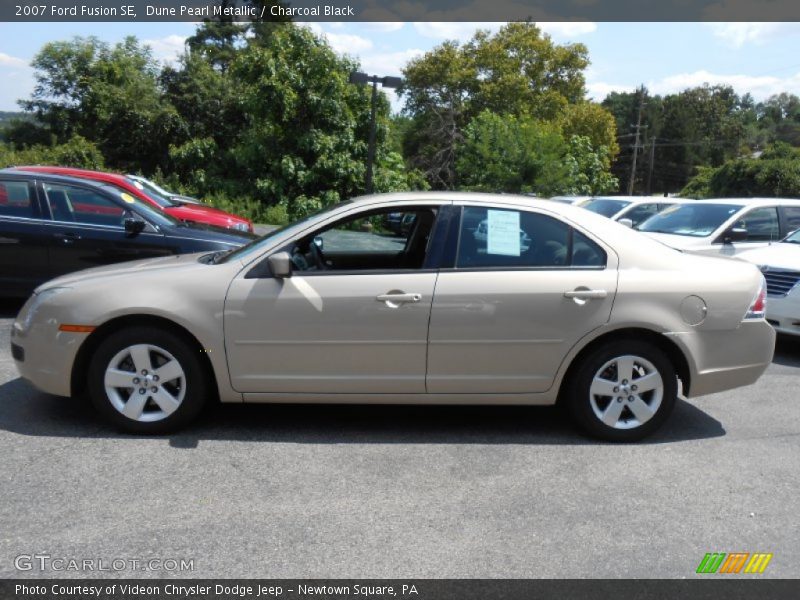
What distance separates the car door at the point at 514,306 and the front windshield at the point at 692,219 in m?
5.67

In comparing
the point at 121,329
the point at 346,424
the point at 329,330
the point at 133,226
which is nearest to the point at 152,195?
the point at 133,226

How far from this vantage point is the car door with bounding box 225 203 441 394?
4473 millimetres

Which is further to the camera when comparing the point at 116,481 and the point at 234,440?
the point at 234,440

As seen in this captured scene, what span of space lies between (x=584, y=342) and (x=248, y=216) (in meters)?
21.3

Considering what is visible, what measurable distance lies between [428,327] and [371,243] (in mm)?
1148

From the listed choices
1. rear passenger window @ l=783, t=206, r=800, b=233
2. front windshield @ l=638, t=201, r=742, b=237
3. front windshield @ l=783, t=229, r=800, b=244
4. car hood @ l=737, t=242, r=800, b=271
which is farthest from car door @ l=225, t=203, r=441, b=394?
rear passenger window @ l=783, t=206, r=800, b=233

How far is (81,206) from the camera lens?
7.90m

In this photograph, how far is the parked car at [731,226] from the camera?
9.30m

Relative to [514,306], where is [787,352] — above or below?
below

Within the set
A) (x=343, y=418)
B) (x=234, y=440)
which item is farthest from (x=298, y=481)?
(x=343, y=418)

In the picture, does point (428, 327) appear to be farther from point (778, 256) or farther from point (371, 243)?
point (778, 256)

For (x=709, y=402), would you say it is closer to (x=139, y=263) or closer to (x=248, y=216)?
(x=139, y=263)

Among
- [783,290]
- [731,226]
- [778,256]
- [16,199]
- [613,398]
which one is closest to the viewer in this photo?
[613,398]

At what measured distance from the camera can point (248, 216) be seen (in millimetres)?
24719
